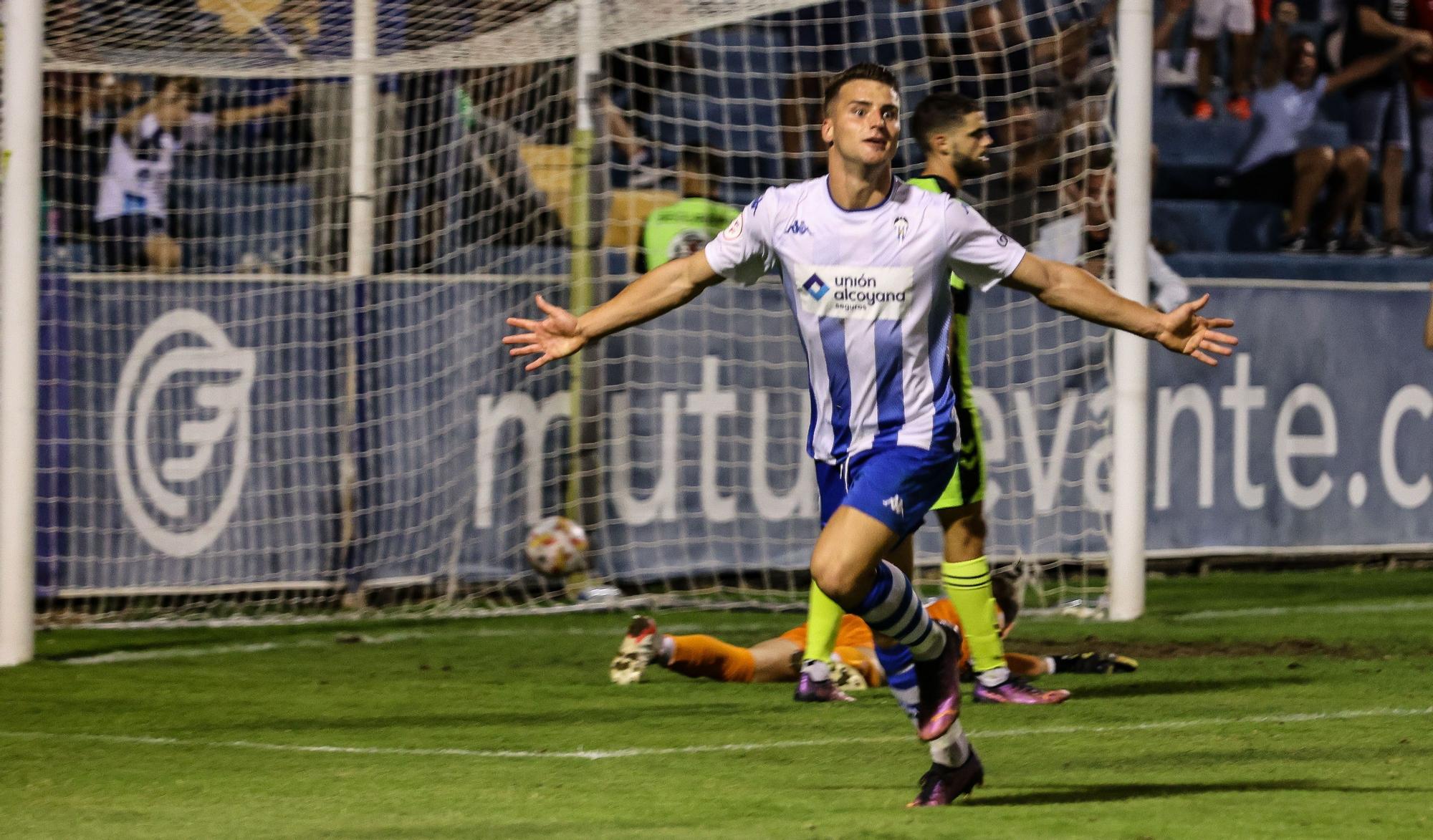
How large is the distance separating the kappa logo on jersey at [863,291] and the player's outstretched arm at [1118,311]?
0.30 m

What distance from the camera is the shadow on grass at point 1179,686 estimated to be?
701 cm

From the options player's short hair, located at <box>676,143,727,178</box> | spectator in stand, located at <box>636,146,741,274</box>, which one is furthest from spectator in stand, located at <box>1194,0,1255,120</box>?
spectator in stand, located at <box>636,146,741,274</box>

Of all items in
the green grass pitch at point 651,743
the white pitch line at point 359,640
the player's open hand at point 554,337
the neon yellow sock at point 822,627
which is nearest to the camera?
the green grass pitch at point 651,743

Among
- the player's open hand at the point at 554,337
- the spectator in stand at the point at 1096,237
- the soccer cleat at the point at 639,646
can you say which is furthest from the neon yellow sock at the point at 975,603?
the spectator in stand at the point at 1096,237

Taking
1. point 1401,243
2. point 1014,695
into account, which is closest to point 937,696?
point 1014,695

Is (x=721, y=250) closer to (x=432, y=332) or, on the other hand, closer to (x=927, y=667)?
(x=927, y=667)

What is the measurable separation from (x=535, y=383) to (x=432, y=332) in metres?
0.57

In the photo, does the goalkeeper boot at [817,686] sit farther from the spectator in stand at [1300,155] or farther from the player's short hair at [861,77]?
the spectator in stand at [1300,155]

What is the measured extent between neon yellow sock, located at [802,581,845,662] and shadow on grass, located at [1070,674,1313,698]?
33.5 inches

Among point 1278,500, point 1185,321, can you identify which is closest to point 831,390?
point 1185,321

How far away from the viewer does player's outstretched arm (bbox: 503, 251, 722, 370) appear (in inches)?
197

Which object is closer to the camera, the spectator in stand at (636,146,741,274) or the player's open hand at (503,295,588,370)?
the player's open hand at (503,295,588,370)

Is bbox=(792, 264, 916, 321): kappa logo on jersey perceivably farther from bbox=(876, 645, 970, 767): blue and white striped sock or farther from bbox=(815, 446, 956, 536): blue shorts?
Result: bbox=(876, 645, 970, 767): blue and white striped sock

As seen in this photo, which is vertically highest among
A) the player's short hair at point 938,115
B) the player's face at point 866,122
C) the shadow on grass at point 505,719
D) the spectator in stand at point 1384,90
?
the spectator in stand at point 1384,90
